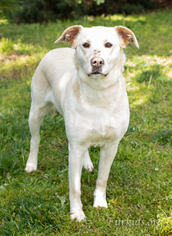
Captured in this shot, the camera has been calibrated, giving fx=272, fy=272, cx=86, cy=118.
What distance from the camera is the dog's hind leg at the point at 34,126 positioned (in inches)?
130

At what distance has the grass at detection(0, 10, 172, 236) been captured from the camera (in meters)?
2.50

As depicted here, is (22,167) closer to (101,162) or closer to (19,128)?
(19,128)

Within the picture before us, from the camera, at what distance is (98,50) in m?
2.17

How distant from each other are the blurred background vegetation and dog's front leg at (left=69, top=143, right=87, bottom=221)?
287 inches

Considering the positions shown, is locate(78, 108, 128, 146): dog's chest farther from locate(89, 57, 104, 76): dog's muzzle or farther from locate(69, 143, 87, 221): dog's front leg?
locate(89, 57, 104, 76): dog's muzzle

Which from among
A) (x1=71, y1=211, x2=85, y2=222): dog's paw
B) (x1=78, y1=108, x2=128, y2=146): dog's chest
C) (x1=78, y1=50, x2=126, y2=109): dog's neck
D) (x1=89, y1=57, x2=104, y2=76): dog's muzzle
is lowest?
(x1=71, y1=211, x2=85, y2=222): dog's paw

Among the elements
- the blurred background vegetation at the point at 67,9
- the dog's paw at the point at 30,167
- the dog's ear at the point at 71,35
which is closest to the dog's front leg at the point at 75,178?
the dog's paw at the point at 30,167

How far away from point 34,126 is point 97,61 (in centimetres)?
156

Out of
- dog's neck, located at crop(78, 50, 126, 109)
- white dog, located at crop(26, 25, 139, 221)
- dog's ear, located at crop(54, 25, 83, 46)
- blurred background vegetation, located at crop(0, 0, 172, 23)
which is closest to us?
white dog, located at crop(26, 25, 139, 221)

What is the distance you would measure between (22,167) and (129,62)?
3715mm

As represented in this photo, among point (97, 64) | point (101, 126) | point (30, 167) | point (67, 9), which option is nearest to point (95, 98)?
point (101, 126)

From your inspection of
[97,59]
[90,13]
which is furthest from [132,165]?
[90,13]

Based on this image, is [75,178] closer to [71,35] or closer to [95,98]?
[95,98]

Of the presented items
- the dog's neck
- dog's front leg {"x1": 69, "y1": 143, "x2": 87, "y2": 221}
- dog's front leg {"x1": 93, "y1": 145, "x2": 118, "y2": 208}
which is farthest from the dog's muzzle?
dog's front leg {"x1": 93, "y1": 145, "x2": 118, "y2": 208}
